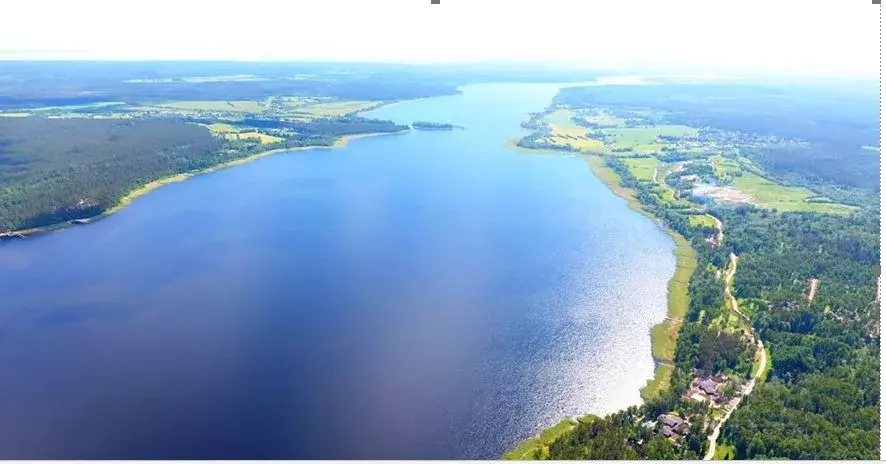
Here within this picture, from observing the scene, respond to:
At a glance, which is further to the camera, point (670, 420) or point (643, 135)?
point (643, 135)

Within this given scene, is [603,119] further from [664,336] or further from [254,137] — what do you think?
[664,336]

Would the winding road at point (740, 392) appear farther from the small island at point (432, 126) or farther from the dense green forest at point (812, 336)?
the small island at point (432, 126)

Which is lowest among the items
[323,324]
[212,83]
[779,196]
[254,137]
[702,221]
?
[323,324]

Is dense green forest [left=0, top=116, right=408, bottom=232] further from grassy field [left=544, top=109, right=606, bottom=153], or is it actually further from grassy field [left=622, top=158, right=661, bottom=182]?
grassy field [left=622, top=158, right=661, bottom=182]

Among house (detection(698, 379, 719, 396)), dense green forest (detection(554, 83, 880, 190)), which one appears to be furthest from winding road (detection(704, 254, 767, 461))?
dense green forest (detection(554, 83, 880, 190))

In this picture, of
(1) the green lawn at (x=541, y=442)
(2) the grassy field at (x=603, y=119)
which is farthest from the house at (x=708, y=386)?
(2) the grassy field at (x=603, y=119)

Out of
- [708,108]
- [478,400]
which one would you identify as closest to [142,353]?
[478,400]

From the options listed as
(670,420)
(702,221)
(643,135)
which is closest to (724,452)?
(670,420)
